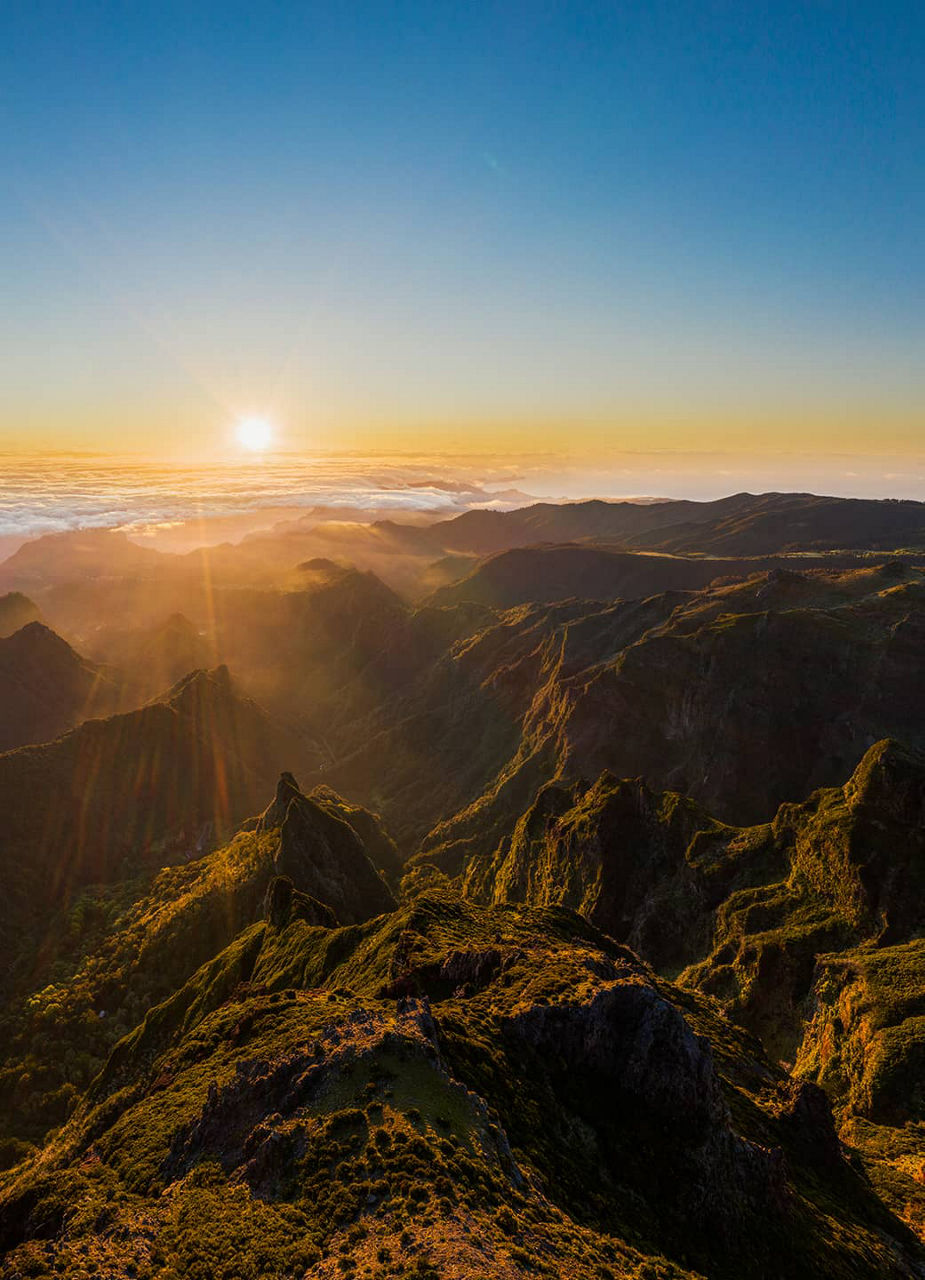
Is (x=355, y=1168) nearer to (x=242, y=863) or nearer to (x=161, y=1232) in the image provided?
(x=161, y=1232)

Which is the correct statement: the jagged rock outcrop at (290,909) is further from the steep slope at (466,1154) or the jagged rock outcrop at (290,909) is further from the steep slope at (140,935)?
the steep slope at (466,1154)

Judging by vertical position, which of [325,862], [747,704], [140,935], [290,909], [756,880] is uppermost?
[747,704]

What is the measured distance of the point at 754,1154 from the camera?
39094mm

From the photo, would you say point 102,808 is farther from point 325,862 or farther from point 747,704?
point 747,704

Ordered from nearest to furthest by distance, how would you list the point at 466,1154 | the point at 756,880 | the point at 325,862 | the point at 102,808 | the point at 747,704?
the point at 466,1154
the point at 756,880
the point at 325,862
the point at 747,704
the point at 102,808

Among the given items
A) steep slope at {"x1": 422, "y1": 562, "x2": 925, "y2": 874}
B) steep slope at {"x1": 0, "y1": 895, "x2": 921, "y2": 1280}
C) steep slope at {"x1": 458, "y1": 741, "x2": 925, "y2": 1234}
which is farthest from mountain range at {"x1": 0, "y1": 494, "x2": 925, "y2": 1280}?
steep slope at {"x1": 422, "y1": 562, "x2": 925, "y2": 874}

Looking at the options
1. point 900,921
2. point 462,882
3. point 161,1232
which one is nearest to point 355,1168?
point 161,1232

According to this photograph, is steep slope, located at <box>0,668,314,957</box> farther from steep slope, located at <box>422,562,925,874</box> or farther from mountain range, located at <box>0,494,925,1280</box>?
steep slope, located at <box>422,562,925,874</box>

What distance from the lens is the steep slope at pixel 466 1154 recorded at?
2969cm

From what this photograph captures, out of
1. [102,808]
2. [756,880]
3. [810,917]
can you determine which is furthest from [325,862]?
[102,808]

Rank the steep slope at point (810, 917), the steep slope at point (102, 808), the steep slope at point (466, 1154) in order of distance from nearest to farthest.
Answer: the steep slope at point (466, 1154) → the steep slope at point (810, 917) → the steep slope at point (102, 808)

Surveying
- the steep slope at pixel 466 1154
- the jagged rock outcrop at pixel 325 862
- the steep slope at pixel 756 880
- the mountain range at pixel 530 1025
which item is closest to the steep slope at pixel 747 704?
the mountain range at pixel 530 1025

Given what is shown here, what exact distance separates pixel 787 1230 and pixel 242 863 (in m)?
106

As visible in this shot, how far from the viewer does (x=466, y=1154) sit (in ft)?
107
